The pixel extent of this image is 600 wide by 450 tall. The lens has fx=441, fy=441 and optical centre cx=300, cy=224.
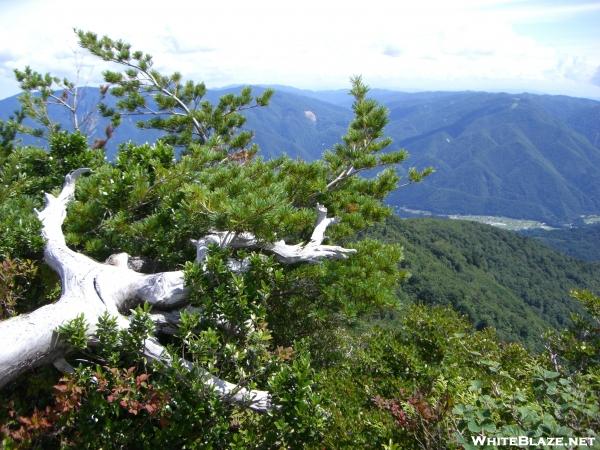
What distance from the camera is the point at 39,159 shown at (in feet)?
23.1

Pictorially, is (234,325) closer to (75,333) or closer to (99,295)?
(75,333)

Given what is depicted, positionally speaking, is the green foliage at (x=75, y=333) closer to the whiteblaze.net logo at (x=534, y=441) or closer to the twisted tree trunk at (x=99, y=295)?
the twisted tree trunk at (x=99, y=295)

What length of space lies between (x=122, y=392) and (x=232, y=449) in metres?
0.88

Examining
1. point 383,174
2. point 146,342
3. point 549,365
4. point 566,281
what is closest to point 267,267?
point 146,342

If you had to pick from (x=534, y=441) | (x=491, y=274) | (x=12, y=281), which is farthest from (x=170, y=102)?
(x=491, y=274)

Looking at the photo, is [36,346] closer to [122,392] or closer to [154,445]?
[122,392]

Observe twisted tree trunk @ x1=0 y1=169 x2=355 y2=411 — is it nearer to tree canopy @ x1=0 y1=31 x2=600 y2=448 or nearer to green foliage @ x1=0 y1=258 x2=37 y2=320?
tree canopy @ x1=0 y1=31 x2=600 y2=448

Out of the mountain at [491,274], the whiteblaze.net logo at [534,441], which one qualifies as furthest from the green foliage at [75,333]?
the mountain at [491,274]

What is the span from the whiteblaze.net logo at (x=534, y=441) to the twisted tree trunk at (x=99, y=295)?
1.53 metres

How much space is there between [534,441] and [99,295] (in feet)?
11.4

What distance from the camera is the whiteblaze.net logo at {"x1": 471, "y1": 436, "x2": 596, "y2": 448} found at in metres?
2.26

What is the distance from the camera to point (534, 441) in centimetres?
240

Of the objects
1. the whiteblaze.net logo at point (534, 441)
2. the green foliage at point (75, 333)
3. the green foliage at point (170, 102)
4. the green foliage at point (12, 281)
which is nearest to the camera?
the whiteblaze.net logo at point (534, 441)

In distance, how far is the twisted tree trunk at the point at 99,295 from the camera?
129 inches
